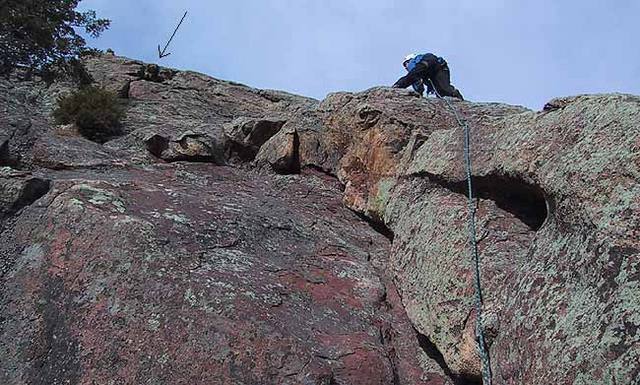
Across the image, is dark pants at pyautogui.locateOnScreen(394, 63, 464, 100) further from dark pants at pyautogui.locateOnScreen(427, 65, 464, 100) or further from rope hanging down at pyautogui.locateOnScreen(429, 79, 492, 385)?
rope hanging down at pyautogui.locateOnScreen(429, 79, 492, 385)

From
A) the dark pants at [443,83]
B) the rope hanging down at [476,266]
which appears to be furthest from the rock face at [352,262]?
the dark pants at [443,83]

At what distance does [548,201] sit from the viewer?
7215 mm

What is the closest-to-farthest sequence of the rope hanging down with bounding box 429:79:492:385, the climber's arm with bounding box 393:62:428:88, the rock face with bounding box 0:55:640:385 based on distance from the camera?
the rock face with bounding box 0:55:640:385
the rope hanging down with bounding box 429:79:492:385
the climber's arm with bounding box 393:62:428:88

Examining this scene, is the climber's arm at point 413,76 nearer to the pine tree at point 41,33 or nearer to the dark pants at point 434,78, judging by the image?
the dark pants at point 434,78

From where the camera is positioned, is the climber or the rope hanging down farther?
the climber

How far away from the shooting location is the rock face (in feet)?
19.7

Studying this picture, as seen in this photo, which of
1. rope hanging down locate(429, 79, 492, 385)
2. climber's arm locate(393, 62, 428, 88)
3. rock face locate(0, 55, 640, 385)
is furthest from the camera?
climber's arm locate(393, 62, 428, 88)

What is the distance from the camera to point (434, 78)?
1700cm

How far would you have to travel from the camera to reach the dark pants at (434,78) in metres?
16.5

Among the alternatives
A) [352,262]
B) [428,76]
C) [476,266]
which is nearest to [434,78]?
[428,76]

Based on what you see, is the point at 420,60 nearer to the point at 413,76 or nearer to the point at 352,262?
the point at 413,76

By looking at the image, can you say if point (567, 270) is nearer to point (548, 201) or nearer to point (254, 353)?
point (548, 201)

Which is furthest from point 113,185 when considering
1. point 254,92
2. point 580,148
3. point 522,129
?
point 254,92

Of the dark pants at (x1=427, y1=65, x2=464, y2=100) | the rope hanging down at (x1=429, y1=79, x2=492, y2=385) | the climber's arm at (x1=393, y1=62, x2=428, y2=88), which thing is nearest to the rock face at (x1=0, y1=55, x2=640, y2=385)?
the rope hanging down at (x1=429, y1=79, x2=492, y2=385)
